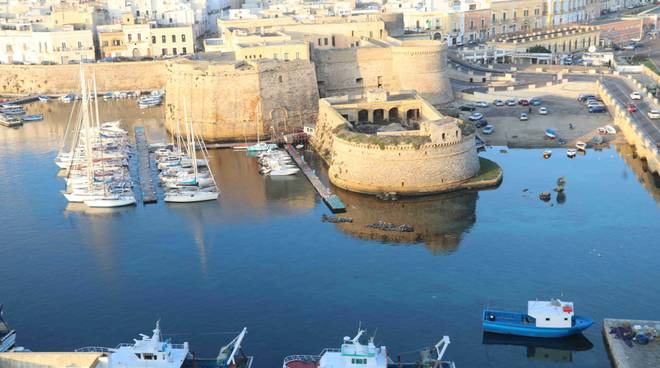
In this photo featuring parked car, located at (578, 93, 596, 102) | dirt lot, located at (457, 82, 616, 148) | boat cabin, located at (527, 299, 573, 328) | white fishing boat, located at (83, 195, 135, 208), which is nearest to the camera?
boat cabin, located at (527, 299, 573, 328)

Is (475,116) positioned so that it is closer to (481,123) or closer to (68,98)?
(481,123)

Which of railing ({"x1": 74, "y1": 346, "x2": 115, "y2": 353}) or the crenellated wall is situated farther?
the crenellated wall

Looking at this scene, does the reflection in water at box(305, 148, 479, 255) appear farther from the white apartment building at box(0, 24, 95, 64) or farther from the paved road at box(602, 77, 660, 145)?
the white apartment building at box(0, 24, 95, 64)

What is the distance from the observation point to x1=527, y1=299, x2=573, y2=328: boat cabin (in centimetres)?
2605

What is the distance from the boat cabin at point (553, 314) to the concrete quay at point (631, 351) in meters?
1.16

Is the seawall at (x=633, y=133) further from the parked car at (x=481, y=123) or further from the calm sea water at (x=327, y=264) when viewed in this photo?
the parked car at (x=481, y=123)

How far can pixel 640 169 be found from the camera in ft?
141

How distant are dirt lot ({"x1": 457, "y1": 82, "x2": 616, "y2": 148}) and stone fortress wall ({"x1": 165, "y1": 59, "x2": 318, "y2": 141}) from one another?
11.2 meters

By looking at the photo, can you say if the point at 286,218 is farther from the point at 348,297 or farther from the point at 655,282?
the point at 655,282

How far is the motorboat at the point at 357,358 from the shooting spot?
2308 centimetres

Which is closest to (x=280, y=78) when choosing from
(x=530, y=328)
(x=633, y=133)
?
(x=633, y=133)

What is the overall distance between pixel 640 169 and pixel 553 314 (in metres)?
19.7

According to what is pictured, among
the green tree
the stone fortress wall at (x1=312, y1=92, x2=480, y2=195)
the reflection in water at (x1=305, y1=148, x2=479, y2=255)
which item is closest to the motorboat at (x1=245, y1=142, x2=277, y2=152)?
the stone fortress wall at (x1=312, y1=92, x2=480, y2=195)

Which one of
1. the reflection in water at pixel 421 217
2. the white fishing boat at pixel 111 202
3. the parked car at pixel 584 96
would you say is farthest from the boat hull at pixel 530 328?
the parked car at pixel 584 96
